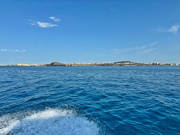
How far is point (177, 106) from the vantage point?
11.3 metres

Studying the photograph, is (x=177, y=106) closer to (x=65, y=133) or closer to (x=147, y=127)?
(x=147, y=127)

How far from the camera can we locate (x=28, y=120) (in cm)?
824

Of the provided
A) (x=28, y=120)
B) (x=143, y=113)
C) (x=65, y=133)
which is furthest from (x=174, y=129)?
(x=28, y=120)

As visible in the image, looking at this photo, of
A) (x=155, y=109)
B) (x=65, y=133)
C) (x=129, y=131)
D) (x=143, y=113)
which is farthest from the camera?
(x=155, y=109)

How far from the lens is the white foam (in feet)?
22.3

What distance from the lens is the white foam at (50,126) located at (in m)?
6.81

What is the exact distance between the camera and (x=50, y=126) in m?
7.37

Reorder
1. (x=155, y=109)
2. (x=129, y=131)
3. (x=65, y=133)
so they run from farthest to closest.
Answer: (x=155, y=109) → (x=129, y=131) → (x=65, y=133)

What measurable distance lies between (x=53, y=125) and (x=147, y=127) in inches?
274

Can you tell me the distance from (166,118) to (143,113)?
176 centimetres

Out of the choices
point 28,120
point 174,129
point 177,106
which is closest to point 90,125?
point 28,120

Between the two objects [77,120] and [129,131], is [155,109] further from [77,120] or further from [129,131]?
[77,120]

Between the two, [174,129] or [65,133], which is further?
[174,129]

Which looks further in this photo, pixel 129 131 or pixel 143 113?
pixel 143 113
